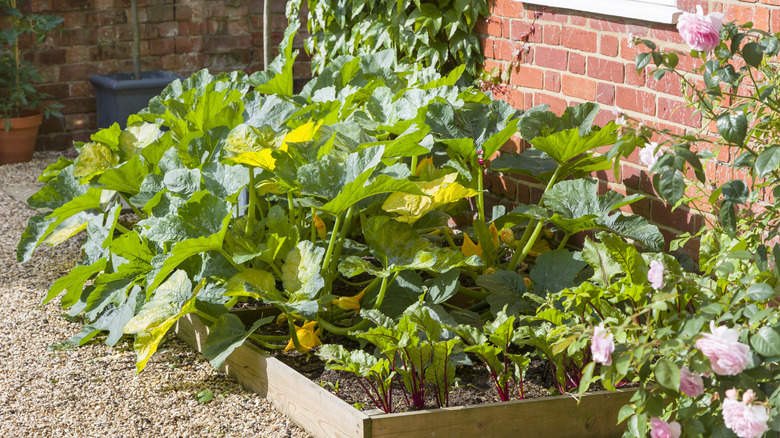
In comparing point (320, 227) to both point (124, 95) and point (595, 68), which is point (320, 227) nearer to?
point (595, 68)

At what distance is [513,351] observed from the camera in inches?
106

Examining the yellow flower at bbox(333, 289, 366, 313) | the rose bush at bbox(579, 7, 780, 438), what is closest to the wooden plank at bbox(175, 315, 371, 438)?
the yellow flower at bbox(333, 289, 366, 313)

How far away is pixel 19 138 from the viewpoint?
18.8 ft

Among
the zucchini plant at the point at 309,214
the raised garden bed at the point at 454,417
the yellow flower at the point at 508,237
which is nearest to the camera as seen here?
the raised garden bed at the point at 454,417

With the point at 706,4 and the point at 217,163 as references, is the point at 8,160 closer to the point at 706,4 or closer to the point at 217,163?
the point at 217,163

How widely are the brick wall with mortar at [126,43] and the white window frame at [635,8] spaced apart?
3.55 meters

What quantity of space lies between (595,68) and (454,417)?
162cm

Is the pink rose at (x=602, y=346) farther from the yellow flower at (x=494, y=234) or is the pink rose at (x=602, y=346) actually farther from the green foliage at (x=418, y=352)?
the yellow flower at (x=494, y=234)

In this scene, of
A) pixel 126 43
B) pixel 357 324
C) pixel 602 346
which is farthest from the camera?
pixel 126 43

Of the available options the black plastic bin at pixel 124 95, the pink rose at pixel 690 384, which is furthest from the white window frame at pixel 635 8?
the black plastic bin at pixel 124 95

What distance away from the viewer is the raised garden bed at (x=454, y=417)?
2.18 metres

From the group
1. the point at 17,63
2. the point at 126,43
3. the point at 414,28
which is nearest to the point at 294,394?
the point at 414,28

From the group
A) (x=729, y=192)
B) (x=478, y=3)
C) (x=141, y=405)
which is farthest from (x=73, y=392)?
(x=478, y=3)

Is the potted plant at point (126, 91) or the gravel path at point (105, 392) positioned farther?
the potted plant at point (126, 91)
